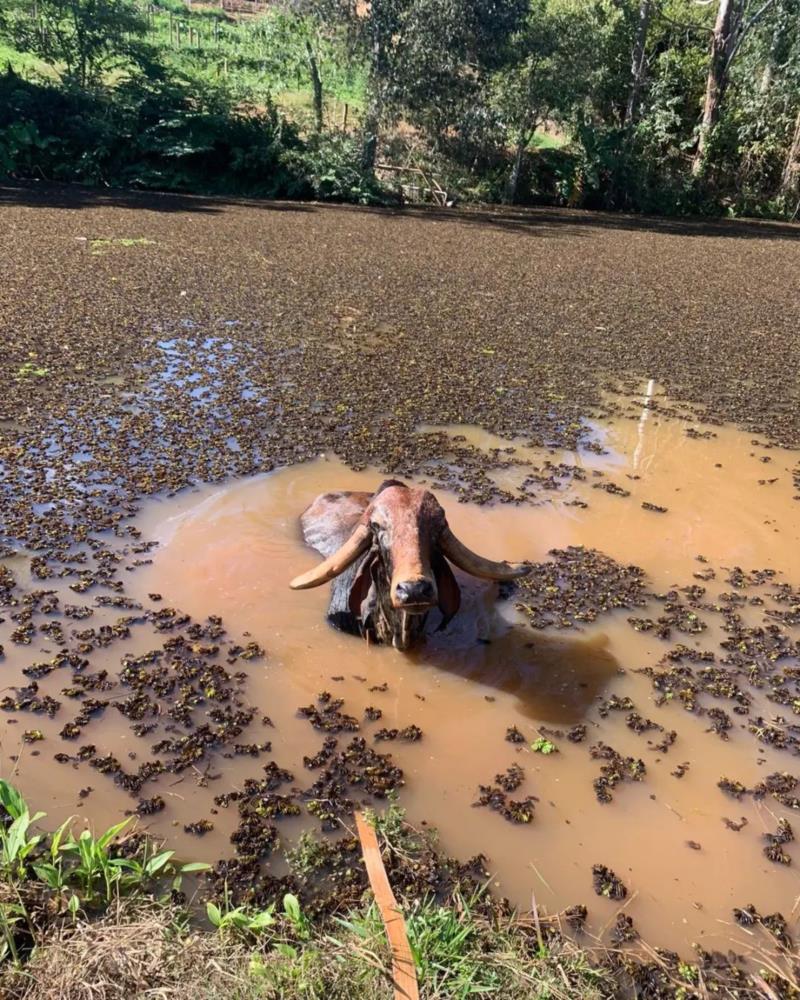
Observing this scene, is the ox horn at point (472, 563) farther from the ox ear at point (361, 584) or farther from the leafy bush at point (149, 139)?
the leafy bush at point (149, 139)

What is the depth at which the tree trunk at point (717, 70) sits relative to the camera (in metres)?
19.8

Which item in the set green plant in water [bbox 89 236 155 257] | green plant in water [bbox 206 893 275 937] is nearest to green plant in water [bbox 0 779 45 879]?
green plant in water [bbox 206 893 275 937]

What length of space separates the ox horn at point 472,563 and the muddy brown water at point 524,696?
0.40 metres

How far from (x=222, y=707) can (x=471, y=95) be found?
18.1 metres

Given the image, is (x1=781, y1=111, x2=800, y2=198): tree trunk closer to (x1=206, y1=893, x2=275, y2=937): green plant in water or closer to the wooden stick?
the wooden stick

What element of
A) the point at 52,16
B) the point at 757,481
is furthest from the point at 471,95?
the point at 757,481

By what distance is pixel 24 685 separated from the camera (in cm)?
345

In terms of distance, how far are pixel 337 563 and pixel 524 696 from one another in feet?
3.54

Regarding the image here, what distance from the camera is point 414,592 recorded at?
3.38 metres

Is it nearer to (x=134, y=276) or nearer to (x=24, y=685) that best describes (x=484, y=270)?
(x=134, y=276)

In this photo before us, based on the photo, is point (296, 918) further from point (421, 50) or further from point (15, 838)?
point (421, 50)

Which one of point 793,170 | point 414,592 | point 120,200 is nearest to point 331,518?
point 414,592

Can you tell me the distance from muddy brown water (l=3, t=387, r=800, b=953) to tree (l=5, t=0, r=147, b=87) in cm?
Answer: 1733

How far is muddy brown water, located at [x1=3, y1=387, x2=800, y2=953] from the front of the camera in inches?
112
